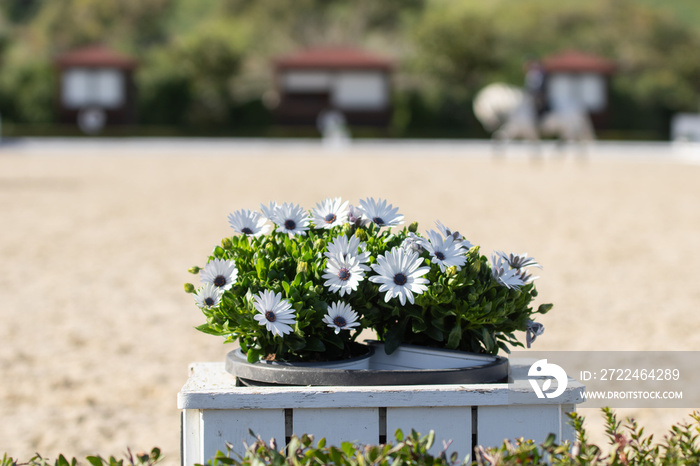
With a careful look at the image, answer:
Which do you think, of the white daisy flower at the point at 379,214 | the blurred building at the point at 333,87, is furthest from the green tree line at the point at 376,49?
the white daisy flower at the point at 379,214

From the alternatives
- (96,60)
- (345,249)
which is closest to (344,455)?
(345,249)

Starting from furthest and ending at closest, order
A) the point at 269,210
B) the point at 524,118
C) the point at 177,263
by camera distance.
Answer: the point at 524,118 < the point at 177,263 < the point at 269,210

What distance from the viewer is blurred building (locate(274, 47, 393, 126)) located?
47.3 meters

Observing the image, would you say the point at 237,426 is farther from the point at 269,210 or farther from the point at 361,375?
the point at 269,210

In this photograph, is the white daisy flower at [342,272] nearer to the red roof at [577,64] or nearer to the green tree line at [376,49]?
the green tree line at [376,49]

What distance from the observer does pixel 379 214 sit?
8.00 feet

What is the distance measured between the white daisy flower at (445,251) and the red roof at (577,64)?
1896 inches

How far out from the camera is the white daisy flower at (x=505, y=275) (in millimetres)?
2225

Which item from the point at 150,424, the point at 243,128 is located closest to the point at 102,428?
the point at 150,424

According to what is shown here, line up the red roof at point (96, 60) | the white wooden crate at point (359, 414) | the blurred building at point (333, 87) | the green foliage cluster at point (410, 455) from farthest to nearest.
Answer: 1. the blurred building at point (333, 87)
2. the red roof at point (96, 60)
3. the white wooden crate at point (359, 414)
4. the green foliage cluster at point (410, 455)

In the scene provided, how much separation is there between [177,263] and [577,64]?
43.8 metres

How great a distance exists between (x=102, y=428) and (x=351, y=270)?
2.31 metres

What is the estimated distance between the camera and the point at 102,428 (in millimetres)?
4035

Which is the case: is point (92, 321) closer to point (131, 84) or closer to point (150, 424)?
point (150, 424)
